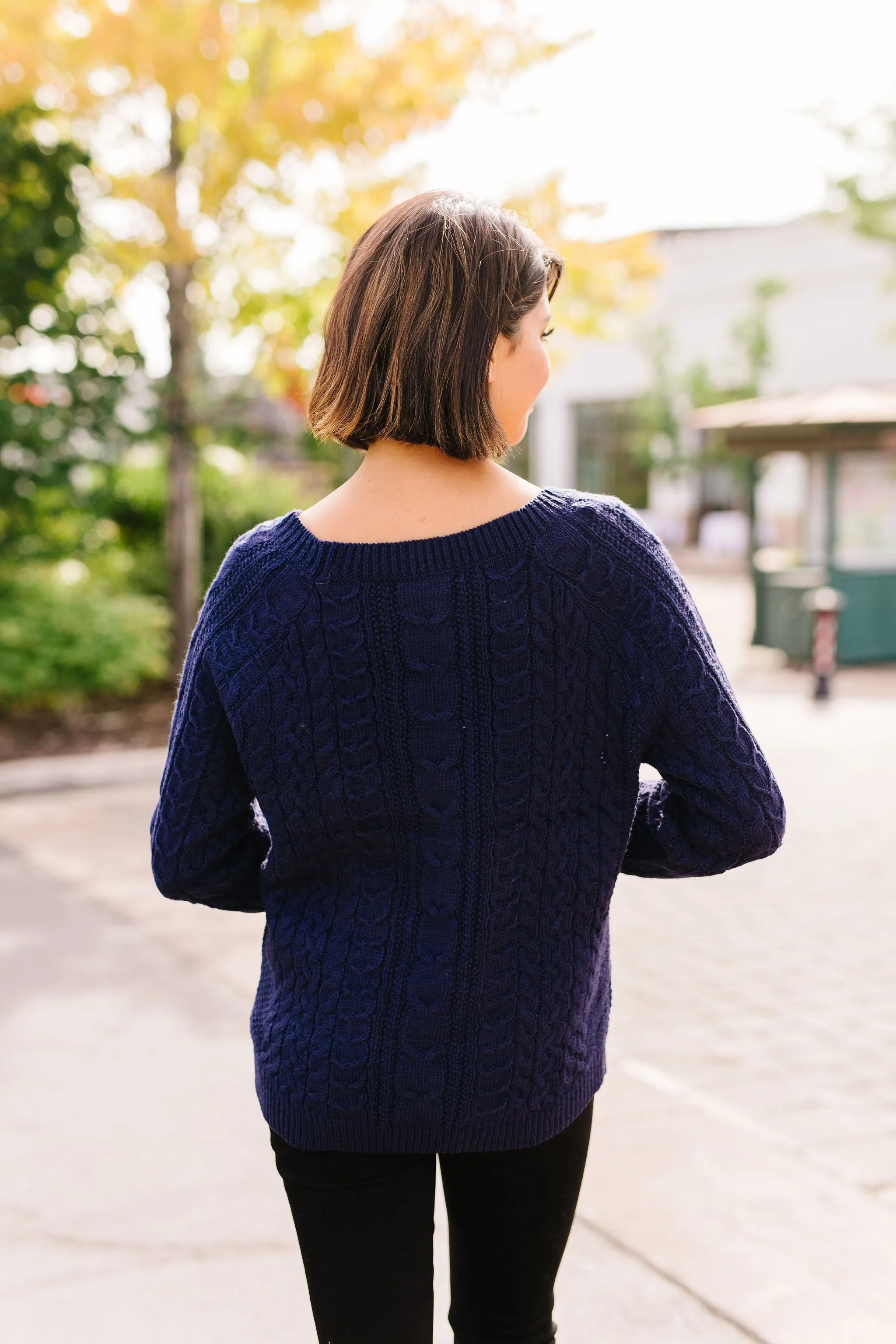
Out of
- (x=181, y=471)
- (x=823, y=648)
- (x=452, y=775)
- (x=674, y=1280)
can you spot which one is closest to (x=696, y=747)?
(x=452, y=775)

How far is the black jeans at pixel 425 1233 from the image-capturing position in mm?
1540

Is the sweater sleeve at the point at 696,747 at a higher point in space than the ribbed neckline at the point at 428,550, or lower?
lower

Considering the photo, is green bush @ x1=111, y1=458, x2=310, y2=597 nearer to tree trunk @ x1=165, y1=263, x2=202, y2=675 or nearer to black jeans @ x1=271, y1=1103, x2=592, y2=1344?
tree trunk @ x1=165, y1=263, x2=202, y2=675

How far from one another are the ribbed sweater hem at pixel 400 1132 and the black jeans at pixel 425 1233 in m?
0.02

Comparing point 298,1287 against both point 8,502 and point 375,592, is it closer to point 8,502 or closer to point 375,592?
point 375,592

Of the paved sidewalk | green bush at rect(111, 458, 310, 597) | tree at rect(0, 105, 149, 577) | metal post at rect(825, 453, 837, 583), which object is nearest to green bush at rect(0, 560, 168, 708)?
tree at rect(0, 105, 149, 577)

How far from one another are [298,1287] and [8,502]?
7.82 metres

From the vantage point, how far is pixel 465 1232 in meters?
1.64

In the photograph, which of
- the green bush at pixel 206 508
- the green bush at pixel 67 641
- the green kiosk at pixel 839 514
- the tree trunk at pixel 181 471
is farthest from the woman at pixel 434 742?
the green kiosk at pixel 839 514

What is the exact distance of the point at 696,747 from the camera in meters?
1.51

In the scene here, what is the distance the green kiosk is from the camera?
14.3m

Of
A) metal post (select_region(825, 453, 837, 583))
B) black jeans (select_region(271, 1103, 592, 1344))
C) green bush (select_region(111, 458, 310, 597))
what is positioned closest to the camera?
black jeans (select_region(271, 1103, 592, 1344))

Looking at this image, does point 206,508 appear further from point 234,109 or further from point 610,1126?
point 610,1126

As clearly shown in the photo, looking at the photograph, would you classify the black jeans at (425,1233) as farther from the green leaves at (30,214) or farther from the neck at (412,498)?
the green leaves at (30,214)
